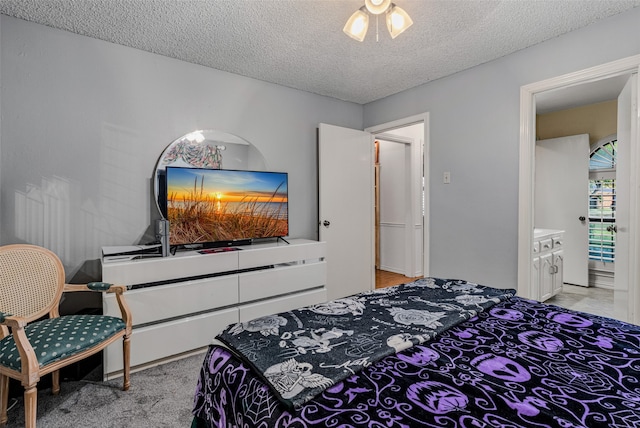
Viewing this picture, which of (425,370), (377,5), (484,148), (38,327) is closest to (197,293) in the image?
(38,327)

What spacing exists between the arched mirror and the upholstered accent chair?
888 mm

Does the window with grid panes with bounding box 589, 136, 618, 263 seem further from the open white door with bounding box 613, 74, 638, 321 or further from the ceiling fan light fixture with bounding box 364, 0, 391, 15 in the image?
the ceiling fan light fixture with bounding box 364, 0, 391, 15

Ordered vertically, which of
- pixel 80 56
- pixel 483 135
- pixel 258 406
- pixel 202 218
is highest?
pixel 80 56

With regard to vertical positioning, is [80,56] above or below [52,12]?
below

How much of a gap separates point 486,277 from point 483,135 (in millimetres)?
1297

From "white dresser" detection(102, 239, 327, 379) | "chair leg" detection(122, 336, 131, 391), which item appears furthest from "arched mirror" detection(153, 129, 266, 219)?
"chair leg" detection(122, 336, 131, 391)

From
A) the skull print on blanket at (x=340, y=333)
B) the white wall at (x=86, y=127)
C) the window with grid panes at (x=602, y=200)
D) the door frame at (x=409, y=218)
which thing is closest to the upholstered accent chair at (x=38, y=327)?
the white wall at (x=86, y=127)

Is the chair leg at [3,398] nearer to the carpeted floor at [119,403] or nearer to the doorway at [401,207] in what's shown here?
the carpeted floor at [119,403]

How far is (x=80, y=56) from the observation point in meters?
2.43

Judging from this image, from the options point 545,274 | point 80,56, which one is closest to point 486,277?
point 545,274

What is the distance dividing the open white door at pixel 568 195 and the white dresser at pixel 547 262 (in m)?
0.74

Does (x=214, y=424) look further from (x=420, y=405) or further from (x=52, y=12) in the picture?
(x=52, y=12)

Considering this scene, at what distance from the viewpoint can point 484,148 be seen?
9.77ft

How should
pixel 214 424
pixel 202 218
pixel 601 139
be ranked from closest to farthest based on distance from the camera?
pixel 214 424 → pixel 202 218 → pixel 601 139
